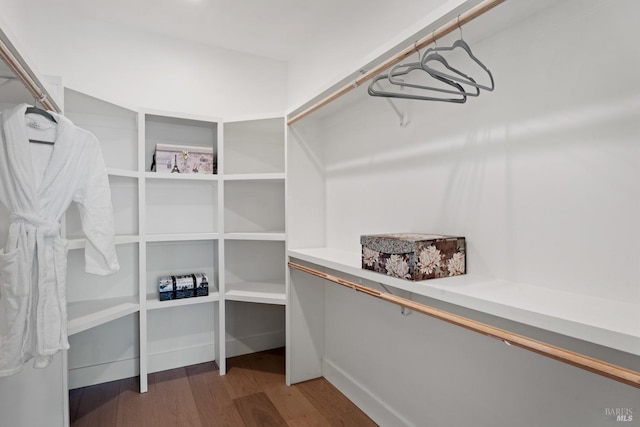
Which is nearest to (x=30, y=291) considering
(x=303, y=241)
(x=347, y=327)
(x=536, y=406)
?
(x=303, y=241)

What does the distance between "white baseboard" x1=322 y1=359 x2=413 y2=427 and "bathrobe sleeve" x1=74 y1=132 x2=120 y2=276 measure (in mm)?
1515

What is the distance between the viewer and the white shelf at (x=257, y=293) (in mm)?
2352

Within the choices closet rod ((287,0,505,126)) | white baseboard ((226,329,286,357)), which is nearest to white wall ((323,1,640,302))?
closet rod ((287,0,505,126))

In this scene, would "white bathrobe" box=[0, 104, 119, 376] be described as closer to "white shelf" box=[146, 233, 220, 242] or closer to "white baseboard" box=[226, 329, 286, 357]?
"white shelf" box=[146, 233, 220, 242]

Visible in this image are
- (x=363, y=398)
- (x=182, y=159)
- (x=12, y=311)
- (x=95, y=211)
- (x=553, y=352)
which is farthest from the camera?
(x=182, y=159)

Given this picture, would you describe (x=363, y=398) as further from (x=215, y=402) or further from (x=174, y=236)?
(x=174, y=236)

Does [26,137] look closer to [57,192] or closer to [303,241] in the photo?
[57,192]

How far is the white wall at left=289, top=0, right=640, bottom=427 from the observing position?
3.10 ft

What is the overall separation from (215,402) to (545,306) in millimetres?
1977

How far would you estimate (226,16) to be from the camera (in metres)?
2.29

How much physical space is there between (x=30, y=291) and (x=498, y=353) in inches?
72.9

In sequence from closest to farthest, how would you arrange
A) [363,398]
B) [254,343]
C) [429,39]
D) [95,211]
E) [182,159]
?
[429,39] → [95,211] → [363,398] → [182,159] → [254,343]

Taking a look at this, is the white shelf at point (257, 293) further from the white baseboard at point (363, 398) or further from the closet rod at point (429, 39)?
the closet rod at point (429, 39)

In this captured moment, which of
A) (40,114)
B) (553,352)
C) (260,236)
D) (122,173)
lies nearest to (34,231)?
(40,114)
